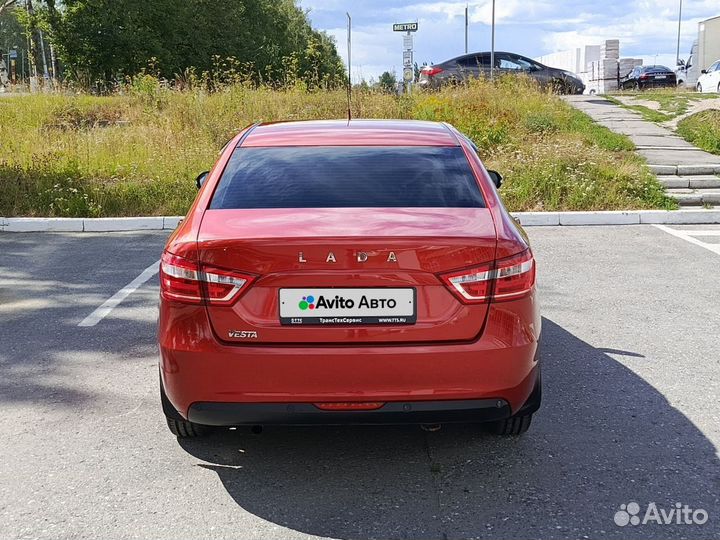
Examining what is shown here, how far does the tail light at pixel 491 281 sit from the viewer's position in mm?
3082

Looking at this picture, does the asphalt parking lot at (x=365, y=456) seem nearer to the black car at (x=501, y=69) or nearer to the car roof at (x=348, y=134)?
the car roof at (x=348, y=134)

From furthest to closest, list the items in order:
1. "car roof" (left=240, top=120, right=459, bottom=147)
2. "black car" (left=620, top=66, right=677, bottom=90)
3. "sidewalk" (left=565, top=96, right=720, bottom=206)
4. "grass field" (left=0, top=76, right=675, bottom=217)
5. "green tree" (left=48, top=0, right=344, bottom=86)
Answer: "green tree" (left=48, top=0, right=344, bottom=86) → "black car" (left=620, top=66, right=677, bottom=90) → "sidewalk" (left=565, top=96, right=720, bottom=206) → "grass field" (left=0, top=76, right=675, bottom=217) → "car roof" (left=240, top=120, right=459, bottom=147)

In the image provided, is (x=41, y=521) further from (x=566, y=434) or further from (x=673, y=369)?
(x=673, y=369)

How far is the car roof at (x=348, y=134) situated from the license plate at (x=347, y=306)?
1182 mm

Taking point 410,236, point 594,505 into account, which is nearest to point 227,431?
point 410,236

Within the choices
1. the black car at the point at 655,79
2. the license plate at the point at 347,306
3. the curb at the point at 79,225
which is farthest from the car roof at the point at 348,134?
the black car at the point at 655,79

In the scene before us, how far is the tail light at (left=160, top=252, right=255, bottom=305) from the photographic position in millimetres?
3070

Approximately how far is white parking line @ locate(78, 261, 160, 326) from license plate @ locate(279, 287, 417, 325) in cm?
331

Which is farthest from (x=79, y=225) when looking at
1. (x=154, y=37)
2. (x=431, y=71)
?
(x=154, y=37)

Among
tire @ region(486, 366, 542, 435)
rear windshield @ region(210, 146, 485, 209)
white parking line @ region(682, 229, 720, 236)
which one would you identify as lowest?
white parking line @ region(682, 229, 720, 236)

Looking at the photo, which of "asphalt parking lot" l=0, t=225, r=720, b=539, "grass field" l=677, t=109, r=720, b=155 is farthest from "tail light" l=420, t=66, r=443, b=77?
"asphalt parking lot" l=0, t=225, r=720, b=539

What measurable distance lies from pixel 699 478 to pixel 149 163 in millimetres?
10779

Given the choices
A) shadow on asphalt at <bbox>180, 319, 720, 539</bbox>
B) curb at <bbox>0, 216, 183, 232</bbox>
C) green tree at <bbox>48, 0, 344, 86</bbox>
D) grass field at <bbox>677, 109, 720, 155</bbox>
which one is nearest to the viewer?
shadow on asphalt at <bbox>180, 319, 720, 539</bbox>

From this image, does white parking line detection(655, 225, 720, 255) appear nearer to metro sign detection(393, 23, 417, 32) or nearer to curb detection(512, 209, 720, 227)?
curb detection(512, 209, 720, 227)
